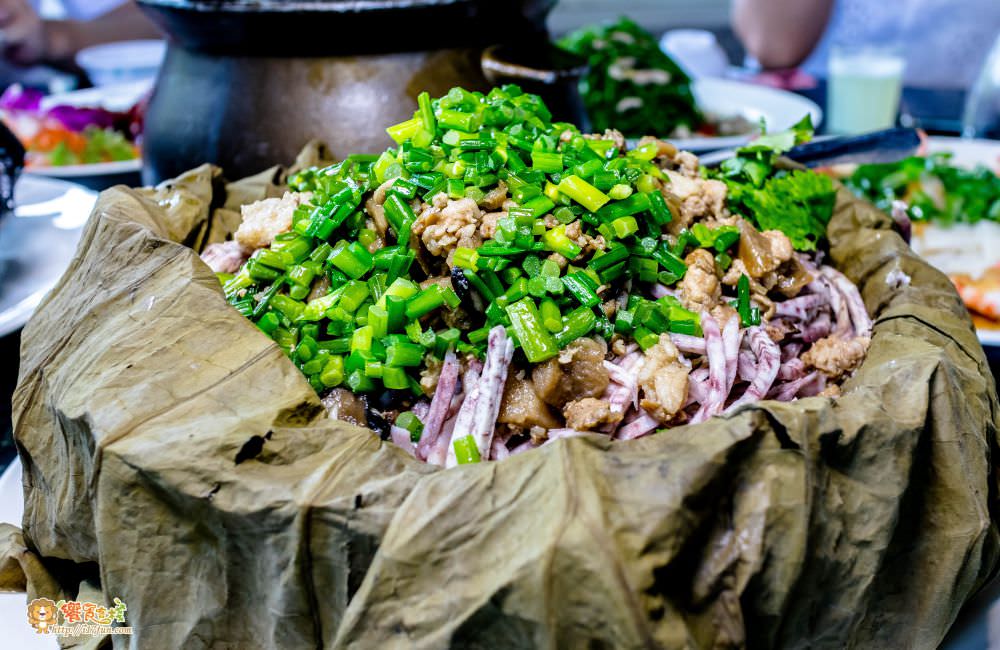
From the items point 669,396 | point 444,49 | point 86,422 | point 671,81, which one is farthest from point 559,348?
point 671,81

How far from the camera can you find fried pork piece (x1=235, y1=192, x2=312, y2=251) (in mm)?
1820

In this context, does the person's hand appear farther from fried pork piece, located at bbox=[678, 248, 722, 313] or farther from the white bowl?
fried pork piece, located at bbox=[678, 248, 722, 313]

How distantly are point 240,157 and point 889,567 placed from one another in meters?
1.94

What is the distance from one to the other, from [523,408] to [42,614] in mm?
864

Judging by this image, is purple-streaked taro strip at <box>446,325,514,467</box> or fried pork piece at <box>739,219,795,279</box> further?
fried pork piece at <box>739,219,795,279</box>

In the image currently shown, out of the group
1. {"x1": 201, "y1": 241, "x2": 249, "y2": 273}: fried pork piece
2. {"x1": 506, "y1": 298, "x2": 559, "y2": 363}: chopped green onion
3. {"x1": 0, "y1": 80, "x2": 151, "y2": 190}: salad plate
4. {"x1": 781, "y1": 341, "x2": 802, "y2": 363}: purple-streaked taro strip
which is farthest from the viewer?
{"x1": 0, "y1": 80, "x2": 151, "y2": 190}: salad plate

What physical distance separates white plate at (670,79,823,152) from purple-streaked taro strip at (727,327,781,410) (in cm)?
234

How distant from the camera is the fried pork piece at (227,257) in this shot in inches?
73.1

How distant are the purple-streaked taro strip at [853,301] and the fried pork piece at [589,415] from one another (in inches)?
25.3

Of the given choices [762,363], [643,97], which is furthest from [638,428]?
[643,97]

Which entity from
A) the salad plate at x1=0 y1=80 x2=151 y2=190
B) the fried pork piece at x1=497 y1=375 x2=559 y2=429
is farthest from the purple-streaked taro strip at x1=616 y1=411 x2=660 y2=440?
the salad plate at x1=0 y1=80 x2=151 y2=190

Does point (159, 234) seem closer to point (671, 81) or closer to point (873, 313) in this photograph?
point (873, 313)

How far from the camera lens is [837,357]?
1.64 m
